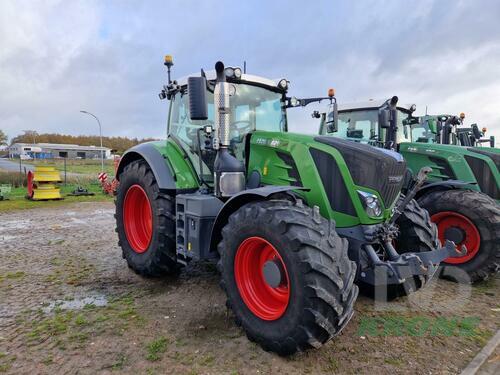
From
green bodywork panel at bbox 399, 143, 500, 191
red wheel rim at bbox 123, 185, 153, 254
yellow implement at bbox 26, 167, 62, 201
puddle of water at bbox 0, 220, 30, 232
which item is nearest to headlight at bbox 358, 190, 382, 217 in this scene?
red wheel rim at bbox 123, 185, 153, 254

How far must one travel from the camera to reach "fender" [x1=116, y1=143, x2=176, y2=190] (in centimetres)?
429

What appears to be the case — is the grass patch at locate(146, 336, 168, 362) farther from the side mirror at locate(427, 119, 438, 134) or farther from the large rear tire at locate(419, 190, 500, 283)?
the side mirror at locate(427, 119, 438, 134)

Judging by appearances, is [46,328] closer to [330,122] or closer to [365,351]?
[365,351]

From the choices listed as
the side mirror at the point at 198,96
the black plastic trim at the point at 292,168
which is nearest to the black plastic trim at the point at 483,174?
the black plastic trim at the point at 292,168

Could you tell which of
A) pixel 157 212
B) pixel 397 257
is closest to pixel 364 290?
pixel 397 257

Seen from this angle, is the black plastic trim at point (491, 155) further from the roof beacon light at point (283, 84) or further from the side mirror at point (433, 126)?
the roof beacon light at point (283, 84)

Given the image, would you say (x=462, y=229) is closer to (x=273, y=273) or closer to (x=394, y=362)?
(x=394, y=362)

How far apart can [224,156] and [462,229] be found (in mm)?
3568

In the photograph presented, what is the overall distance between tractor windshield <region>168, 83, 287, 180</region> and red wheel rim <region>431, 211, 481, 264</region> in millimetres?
2704

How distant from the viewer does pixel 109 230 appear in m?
7.68

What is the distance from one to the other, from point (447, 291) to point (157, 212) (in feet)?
12.2

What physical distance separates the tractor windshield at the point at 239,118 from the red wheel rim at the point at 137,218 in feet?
3.54

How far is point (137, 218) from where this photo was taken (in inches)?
205

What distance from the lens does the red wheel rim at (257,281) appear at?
308 centimetres
